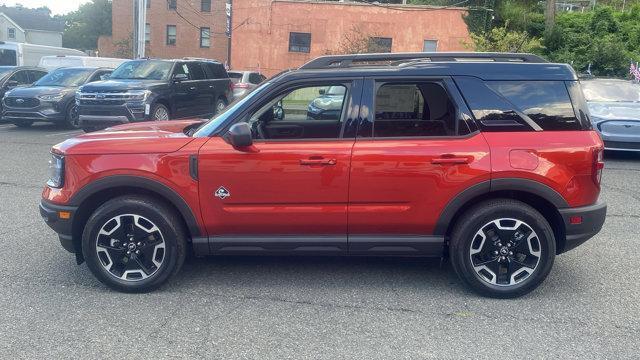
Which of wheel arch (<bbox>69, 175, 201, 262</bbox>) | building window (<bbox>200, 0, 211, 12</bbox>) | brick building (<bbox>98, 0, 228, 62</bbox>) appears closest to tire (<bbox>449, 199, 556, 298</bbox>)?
wheel arch (<bbox>69, 175, 201, 262</bbox>)

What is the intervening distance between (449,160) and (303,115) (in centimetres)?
132

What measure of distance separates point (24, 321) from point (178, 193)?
4.57 ft

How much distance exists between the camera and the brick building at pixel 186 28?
47.1 m

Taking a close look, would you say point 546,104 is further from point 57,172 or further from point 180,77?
point 180,77

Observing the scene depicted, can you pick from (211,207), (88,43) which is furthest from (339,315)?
(88,43)

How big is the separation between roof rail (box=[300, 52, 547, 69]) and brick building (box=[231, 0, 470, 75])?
2911 cm

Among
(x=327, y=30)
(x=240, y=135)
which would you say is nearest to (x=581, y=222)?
(x=240, y=135)

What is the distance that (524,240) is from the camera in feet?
14.7

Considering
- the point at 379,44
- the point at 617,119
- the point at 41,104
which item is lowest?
the point at 41,104

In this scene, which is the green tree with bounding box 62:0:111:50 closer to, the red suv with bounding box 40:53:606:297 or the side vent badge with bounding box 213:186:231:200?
the red suv with bounding box 40:53:606:297

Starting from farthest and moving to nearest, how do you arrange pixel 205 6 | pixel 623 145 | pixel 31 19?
pixel 31 19
pixel 205 6
pixel 623 145

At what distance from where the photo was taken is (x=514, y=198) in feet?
15.0

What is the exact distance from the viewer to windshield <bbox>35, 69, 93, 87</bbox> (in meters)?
15.8

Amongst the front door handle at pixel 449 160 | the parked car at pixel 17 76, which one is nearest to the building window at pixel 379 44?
the parked car at pixel 17 76
